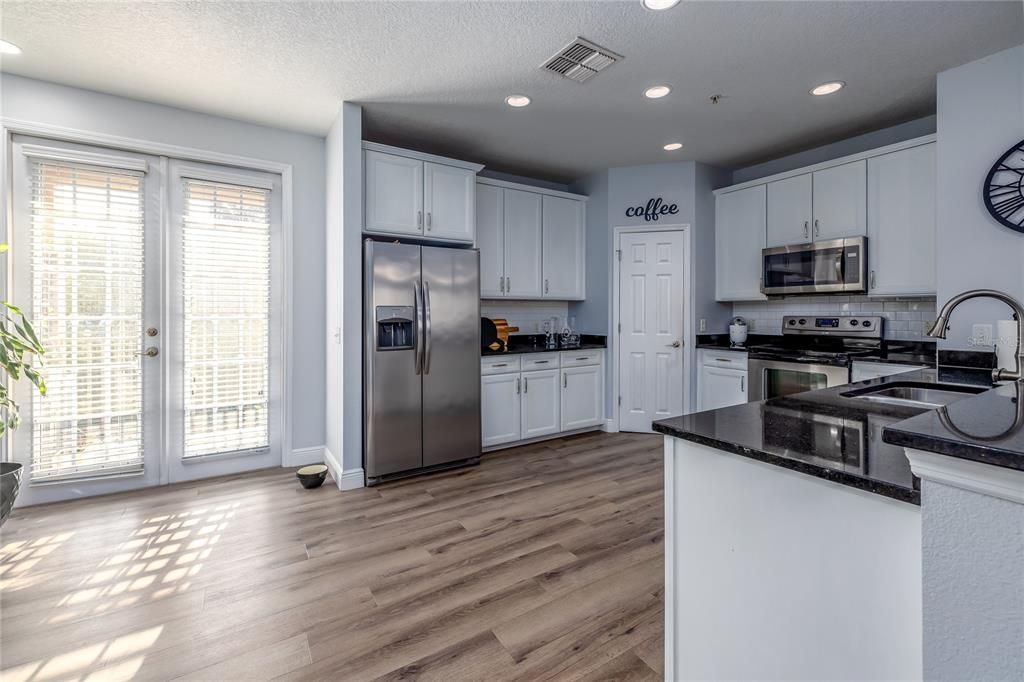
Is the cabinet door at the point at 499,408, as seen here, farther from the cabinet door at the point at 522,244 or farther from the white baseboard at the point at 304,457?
the white baseboard at the point at 304,457

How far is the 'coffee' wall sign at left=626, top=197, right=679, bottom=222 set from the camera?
452cm

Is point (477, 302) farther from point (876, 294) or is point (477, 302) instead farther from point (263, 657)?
point (876, 294)

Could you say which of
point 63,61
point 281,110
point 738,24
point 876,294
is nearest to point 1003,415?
point 738,24

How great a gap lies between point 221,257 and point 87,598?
2365 millimetres

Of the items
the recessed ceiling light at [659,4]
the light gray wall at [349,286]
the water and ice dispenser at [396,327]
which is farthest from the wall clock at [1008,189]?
the light gray wall at [349,286]

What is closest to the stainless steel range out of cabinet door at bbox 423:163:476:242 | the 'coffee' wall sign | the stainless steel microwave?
the stainless steel microwave

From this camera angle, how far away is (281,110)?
330 centimetres

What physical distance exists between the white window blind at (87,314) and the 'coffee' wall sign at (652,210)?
163 inches

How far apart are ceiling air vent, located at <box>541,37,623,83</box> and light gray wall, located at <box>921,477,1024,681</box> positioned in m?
2.62

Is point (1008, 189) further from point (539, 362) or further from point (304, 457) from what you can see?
point (304, 457)

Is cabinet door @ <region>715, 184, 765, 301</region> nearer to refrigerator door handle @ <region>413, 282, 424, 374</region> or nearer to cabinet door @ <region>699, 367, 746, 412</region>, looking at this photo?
cabinet door @ <region>699, 367, 746, 412</region>

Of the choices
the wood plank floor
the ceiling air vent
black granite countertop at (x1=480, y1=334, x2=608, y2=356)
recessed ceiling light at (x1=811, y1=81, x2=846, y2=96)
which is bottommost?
the wood plank floor

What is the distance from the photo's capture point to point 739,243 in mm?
4379

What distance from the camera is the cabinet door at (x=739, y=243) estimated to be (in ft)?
13.9
